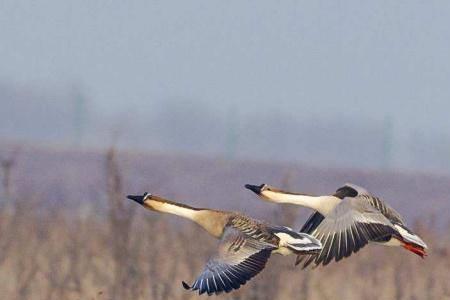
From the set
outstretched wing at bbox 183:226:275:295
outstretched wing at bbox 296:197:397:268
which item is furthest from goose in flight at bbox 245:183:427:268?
outstretched wing at bbox 183:226:275:295

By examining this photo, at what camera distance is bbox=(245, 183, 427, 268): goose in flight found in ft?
36.7

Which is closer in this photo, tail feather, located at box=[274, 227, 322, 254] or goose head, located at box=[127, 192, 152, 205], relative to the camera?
tail feather, located at box=[274, 227, 322, 254]

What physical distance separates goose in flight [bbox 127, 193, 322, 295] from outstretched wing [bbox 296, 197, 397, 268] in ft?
1.22

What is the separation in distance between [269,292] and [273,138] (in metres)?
95.8

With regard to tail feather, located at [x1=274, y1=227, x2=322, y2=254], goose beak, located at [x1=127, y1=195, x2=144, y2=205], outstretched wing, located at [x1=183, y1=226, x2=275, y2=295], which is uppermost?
goose beak, located at [x1=127, y1=195, x2=144, y2=205]

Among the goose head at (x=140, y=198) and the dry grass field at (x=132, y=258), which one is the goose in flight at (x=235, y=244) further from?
the dry grass field at (x=132, y=258)

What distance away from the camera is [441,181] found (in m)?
55.4

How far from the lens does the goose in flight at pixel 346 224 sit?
11180 millimetres

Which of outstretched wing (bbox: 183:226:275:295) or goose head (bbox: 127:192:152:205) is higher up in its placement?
goose head (bbox: 127:192:152:205)

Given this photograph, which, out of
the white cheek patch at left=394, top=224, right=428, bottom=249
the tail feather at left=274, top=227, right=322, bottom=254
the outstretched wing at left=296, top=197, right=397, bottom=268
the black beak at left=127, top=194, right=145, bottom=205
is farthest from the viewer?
the white cheek patch at left=394, top=224, right=428, bottom=249

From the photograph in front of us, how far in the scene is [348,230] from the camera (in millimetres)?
11156

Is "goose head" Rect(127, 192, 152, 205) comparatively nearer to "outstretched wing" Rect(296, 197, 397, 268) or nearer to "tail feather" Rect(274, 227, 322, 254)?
"tail feather" Rect(274, 227, 322, 254)

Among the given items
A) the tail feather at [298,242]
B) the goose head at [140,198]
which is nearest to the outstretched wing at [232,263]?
the tail feather at [298,242]

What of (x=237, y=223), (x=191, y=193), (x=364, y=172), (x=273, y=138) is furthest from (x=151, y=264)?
(x=273, y=138)
